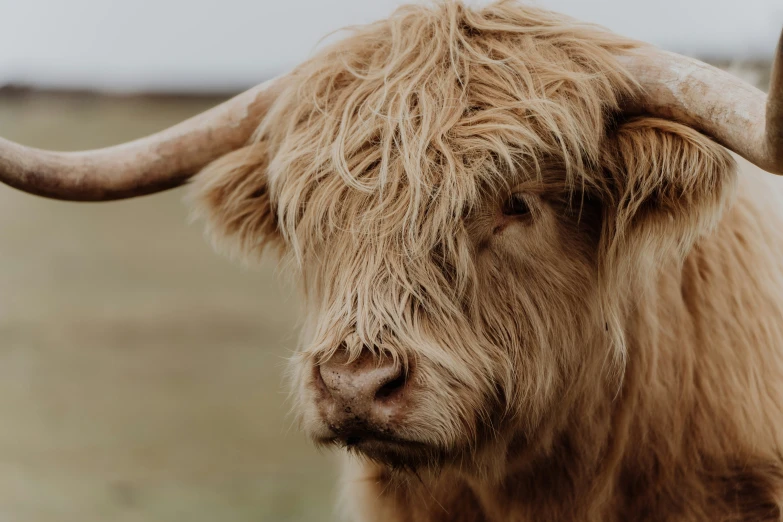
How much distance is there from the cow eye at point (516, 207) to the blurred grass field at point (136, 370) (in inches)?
33.2

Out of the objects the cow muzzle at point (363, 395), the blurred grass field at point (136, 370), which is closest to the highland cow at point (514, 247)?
the cow muzzle at point (363, 395)

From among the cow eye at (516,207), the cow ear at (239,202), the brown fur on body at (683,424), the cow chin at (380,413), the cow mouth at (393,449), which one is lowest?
the brown fur on body at (683,424)

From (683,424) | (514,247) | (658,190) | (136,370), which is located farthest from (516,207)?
(136,370)

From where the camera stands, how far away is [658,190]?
228 centimetres

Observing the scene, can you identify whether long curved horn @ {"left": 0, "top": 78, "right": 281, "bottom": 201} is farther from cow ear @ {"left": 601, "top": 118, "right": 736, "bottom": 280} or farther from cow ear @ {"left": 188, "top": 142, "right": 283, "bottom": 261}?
cow ear @ {"left": 601, "top": 118, "right": 736, "bottom": 280}

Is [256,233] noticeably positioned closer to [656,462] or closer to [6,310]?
[656,462]

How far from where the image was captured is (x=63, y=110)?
43.6 feet

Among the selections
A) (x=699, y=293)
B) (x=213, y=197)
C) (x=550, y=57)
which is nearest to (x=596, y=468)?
(x=699, y=293)

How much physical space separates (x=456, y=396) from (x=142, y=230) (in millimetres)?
9761

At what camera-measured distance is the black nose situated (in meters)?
1.98

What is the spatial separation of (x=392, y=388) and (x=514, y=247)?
0.48m

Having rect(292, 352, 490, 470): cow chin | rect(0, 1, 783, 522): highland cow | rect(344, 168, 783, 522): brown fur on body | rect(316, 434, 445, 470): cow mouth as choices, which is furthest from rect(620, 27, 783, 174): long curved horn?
rect(316, 434, 445, 470): cow mouth

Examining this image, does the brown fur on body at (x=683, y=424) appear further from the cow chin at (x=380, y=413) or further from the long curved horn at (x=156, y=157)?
the long curved horn at (x=156, y=157)

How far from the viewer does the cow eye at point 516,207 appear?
87.5 inches
